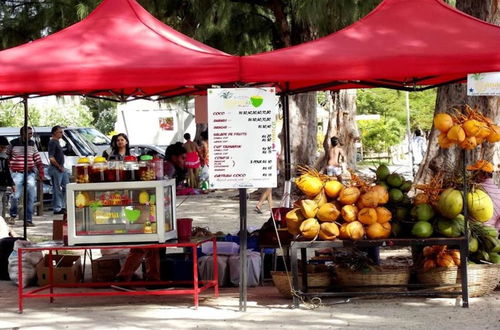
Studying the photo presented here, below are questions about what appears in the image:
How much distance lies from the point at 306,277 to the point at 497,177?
169 inches

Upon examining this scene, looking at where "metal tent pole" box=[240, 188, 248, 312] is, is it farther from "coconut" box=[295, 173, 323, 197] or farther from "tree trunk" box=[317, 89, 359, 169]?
"tree trunk" box=[317, 89, 359, 169]

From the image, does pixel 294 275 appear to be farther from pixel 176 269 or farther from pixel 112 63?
pixel 112 63

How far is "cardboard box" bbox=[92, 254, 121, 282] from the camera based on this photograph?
31.5 ft

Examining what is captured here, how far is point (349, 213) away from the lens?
8.06 meters

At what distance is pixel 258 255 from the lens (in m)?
9.50

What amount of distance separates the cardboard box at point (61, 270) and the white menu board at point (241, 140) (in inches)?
89.1

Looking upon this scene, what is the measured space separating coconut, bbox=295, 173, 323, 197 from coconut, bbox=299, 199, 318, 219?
0.08 meters

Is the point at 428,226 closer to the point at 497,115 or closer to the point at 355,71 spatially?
the point at 355,71

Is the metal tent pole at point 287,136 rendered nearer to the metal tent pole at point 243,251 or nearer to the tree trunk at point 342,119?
the metal tent pole at point 243,251

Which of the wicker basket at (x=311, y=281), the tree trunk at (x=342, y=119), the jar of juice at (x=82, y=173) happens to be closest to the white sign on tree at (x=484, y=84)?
the wicker basket at (x=311, y=281)

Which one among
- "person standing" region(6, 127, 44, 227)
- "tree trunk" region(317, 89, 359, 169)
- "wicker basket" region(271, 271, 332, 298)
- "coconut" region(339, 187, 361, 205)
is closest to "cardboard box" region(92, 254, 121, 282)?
"wicker basket" region(271, 271, 332, 298)

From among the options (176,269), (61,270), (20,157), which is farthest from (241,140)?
(20,157)

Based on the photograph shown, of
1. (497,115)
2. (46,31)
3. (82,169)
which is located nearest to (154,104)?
(46,31)

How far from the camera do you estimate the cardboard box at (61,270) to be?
9.41 metres
